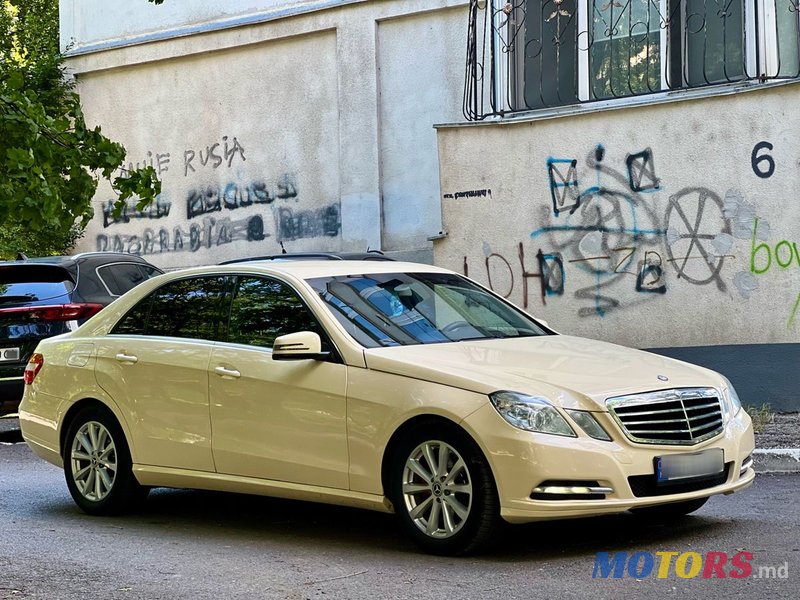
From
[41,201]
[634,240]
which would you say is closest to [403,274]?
[41,201]

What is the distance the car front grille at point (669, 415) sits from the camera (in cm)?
618

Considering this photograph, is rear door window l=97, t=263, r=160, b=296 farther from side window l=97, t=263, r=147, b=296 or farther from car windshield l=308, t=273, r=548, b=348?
car windshield l=308, t=273, r=548, b=348

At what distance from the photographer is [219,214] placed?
18031 mm

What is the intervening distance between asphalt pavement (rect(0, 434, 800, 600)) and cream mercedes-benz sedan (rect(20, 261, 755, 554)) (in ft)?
0.83

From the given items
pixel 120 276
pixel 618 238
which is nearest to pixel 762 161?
pixel 618 238

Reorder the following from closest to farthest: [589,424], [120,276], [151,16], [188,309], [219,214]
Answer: [589,424] < [188,309] < [120,276] < [219,214] < [151,16]

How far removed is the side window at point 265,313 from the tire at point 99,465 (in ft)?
3.84

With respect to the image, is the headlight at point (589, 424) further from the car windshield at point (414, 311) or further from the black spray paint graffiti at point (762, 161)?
the black spray paint graffiti at point (762, 161)

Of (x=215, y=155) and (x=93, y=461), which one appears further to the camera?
(x=215, y=155)

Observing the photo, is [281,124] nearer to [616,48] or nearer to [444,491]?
[616,48]

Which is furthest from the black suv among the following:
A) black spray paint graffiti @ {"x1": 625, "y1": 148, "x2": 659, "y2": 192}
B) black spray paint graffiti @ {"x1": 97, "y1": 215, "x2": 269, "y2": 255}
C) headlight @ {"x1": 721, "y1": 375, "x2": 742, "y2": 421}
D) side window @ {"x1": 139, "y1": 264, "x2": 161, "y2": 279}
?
headlight @ {"x1": 721, "y1": 375, "x2": 742, "y2": 421}

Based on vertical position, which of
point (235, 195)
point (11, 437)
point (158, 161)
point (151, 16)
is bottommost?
point (11, 437)

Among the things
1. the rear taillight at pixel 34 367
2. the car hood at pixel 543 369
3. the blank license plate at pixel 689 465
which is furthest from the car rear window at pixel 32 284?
the blank license plate at pixel 689 465

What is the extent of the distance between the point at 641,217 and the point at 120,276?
578 cm
